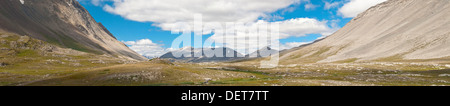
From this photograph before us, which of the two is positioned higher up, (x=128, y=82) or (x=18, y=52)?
(x=18, y=52)
